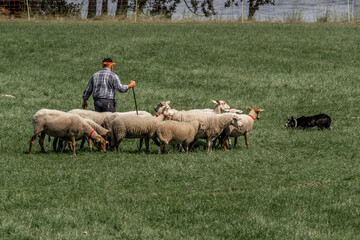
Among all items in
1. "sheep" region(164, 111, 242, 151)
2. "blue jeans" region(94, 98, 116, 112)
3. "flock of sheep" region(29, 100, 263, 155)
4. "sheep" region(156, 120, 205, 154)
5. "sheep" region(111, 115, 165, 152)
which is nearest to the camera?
"flock of sheep" region(29, 100, 263, 155)

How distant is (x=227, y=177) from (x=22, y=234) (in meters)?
5.02

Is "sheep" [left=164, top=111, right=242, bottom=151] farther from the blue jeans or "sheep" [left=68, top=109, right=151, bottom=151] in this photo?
the blue jeans

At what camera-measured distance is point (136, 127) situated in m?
15.2

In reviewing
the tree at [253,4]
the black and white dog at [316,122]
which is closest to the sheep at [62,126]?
the black and white dog at [316,122]

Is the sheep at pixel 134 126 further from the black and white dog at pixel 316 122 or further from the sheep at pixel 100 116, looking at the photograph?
the black and white dog at pixel 316 122

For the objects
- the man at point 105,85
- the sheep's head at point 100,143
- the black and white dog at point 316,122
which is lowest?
the black and white dog at point 316,122

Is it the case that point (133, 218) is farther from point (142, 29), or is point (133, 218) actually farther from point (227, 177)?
point (142, 29)

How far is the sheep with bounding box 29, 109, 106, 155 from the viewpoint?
14773mm

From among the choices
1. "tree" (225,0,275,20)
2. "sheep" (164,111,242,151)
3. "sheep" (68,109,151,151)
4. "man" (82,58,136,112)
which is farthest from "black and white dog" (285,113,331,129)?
"tree" (225,0,275,20)

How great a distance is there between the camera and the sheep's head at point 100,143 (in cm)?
1526

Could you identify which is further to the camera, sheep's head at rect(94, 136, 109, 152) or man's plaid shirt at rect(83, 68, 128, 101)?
man's plaid shirt at rect(83, 68, 128, 101)

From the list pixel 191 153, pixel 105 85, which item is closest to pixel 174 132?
pixel 191 153

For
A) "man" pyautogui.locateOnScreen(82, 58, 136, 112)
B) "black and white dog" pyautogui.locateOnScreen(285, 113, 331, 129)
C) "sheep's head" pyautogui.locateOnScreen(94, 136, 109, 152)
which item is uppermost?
"man" pyautogui.locateOnScreen(82, 58, 136, 112)

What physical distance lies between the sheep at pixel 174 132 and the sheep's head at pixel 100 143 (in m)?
1.35
